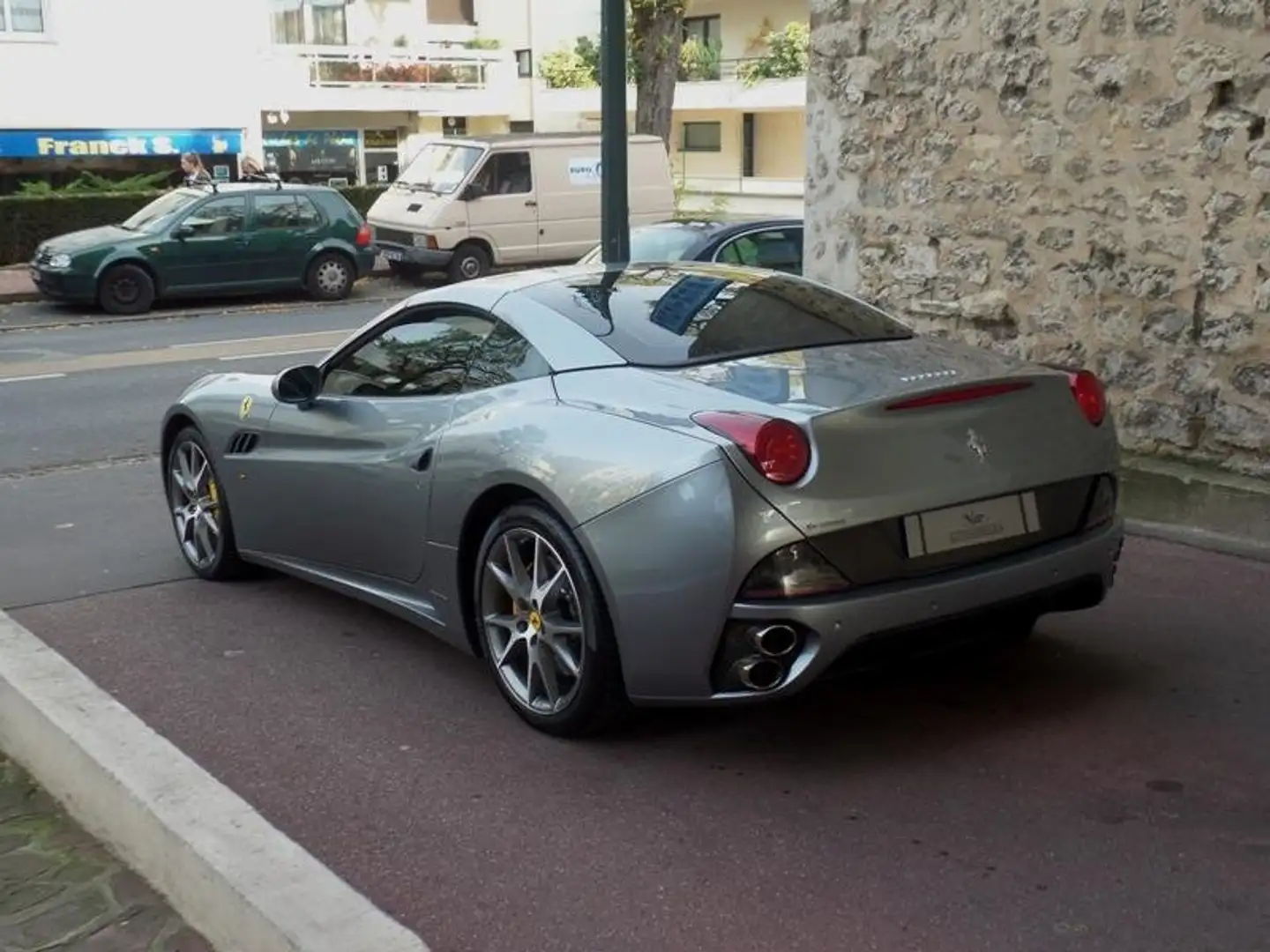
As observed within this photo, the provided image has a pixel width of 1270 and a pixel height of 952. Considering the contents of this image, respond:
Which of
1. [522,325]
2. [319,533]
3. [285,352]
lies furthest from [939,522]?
[285,352]

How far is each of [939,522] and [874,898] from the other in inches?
45.7

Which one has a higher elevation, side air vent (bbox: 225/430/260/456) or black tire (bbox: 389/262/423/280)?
side air vent (bbox: 225/430/260/456)

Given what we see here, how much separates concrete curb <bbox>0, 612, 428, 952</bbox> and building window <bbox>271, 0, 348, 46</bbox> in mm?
35881

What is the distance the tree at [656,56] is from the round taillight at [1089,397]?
21986 mm

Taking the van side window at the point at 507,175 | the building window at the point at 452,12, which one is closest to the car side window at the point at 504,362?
the van side window at the point at 507,175

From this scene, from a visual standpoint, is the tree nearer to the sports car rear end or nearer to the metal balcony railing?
the metal balcony railing

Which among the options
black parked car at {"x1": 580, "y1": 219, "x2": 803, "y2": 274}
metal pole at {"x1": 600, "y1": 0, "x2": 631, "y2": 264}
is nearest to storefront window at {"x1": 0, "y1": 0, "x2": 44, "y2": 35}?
black parked car at {"x1": 580, "y1": 219, "x2": 803, "y2": 274}

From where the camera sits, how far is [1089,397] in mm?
4926

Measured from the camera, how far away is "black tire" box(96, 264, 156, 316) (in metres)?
19.5

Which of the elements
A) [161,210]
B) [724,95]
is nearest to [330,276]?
[161,210]

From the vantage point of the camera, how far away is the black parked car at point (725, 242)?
1256 cm

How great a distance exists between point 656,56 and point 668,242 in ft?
50.6

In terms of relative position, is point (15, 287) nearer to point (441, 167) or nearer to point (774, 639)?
point (441, 167)

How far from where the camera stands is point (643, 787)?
4.43 m
